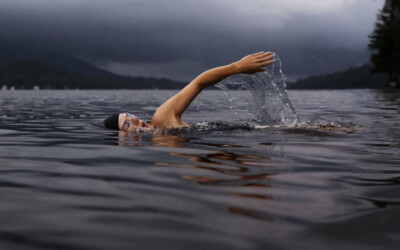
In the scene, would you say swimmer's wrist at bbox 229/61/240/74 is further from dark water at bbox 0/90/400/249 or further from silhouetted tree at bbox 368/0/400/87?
silhouetted tree at bbox 368/0/400/87

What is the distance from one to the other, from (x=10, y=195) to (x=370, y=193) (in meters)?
2.91

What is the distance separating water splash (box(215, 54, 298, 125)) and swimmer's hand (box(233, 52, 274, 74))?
64 centimetres

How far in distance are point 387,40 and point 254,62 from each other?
216 ft

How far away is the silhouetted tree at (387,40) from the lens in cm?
6400

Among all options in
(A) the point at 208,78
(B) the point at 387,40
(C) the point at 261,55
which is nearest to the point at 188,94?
(A) the point at 208,78

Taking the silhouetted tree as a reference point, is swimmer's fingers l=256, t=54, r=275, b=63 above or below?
below

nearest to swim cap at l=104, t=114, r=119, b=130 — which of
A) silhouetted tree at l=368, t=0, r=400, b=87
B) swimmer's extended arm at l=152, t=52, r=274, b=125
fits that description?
swimmer's extended arm at l=152, t=52, r=274, b=125

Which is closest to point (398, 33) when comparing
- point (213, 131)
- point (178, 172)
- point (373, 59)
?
point (373, 59)

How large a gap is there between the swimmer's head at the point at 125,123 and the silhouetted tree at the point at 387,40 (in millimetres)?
62756

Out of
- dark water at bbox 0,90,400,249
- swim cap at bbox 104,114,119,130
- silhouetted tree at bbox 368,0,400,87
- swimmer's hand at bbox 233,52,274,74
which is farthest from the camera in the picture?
silhouetted tree at bbox 368,0,400,87

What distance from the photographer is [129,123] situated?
29.1ft

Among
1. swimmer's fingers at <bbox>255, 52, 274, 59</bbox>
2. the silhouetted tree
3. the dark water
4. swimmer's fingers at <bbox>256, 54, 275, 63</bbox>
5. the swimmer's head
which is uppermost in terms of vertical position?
the silhouetted tree

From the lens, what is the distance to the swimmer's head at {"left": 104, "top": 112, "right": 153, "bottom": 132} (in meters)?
8.77

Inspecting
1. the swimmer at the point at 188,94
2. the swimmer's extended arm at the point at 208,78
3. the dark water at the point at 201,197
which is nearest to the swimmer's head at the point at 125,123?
the swimmer at the point at 188,94
